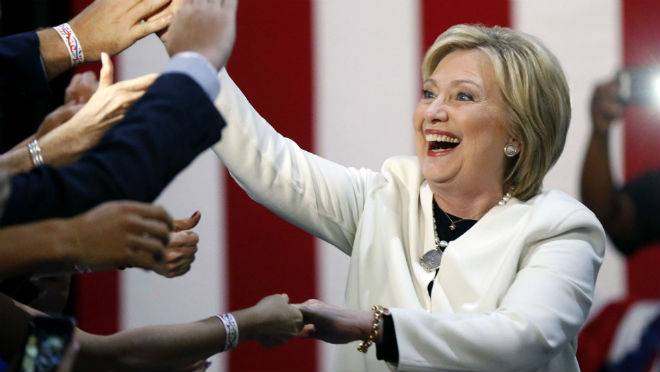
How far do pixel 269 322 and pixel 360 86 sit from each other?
96 centimetres

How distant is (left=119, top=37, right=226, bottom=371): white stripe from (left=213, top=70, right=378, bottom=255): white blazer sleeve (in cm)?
68

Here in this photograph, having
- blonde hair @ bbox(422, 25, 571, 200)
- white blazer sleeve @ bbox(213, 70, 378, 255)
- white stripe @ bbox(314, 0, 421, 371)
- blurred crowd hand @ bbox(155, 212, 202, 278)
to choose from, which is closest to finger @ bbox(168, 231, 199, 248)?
blurred crowd hand @ bbox(155, 212, 202, 278)

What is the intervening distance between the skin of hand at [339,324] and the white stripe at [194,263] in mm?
882

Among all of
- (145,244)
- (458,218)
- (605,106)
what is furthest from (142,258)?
(605,106)

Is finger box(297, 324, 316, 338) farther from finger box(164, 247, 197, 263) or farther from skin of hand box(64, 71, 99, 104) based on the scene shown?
skin of hand box(64, 71, 99, 104)

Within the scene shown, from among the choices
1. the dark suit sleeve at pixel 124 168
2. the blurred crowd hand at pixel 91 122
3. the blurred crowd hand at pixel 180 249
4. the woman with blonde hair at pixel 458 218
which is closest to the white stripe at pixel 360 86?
the woman with blonde hair at pixel 458 218

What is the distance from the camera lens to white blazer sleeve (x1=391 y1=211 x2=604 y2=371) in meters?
1.72

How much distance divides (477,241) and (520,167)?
178 millimetres

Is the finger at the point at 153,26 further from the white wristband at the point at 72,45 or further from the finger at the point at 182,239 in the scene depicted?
the finger at the point at 182,239

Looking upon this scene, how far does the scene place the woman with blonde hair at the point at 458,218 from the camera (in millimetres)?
1738

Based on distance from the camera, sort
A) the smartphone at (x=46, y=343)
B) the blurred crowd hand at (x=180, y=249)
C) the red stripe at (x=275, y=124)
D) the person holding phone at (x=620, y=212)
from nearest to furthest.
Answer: the smartphone at (x=46, y=343), the blurred crowd hand at (x=180, y=249), the person holding phone at (x=620, y=212), the red stripe at (x=275, y=124)

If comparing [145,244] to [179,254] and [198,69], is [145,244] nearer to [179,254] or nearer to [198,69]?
[198,69]

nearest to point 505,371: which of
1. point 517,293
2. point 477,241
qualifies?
point 517,293

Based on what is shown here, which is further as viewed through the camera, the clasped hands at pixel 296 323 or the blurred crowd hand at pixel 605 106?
the blurred crowd hand at pixel 605 106
